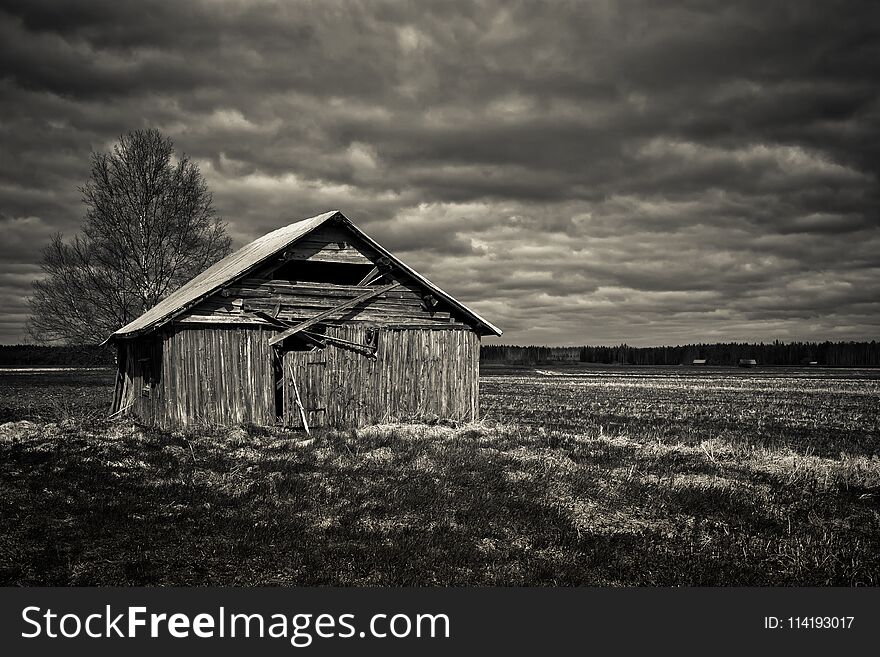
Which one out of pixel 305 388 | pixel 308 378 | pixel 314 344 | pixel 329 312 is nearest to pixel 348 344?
pixel 314 344

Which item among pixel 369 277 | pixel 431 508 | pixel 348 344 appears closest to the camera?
pixel 431 508

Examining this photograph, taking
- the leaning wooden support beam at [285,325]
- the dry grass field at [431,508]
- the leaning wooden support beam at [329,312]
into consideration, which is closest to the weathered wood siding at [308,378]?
the leaning wooden support beam at [285,325]

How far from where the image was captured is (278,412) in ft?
60.7

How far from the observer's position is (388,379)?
1933 centimetres

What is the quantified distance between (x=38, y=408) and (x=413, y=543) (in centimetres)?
2180

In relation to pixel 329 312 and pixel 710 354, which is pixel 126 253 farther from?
pixel 710 354

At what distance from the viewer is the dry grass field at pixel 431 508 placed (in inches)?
259

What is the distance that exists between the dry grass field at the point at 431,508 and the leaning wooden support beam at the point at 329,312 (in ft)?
9.20

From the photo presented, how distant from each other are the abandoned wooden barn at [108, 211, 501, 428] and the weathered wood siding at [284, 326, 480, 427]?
0.03m

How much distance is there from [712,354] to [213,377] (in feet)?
566

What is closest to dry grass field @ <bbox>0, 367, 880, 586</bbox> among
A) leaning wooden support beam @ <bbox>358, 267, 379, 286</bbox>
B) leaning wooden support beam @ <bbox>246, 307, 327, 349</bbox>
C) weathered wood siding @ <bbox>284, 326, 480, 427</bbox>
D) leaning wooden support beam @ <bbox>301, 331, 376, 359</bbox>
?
weathered wood siding @ <bbox>284, 326, 480, 427</bbox>

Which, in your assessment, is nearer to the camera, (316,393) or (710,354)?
(316,393)

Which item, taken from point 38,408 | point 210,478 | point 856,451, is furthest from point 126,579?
point 38,408

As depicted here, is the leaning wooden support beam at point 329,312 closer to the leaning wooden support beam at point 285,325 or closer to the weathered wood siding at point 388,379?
the leaning wooden support beam at point 285,325
